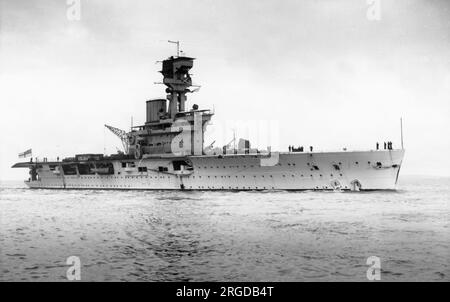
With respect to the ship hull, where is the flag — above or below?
above

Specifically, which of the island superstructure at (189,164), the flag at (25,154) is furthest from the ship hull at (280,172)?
the flag at (25,154)

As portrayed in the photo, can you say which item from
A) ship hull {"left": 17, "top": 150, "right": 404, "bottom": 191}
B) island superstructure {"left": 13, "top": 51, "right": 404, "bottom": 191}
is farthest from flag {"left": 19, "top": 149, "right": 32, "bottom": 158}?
ship hull {"left": 17, "top": 150, "right": 404, "bottom": 191}

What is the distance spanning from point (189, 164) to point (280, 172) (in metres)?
9.47

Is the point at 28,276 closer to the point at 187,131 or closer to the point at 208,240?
the point at 208,240

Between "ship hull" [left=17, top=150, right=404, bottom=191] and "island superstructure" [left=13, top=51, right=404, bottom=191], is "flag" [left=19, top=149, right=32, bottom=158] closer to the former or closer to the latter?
"island superstructure" [left=13, top=51, right=404, bottom=191]

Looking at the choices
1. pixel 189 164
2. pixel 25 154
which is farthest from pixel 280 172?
pixel 25 154

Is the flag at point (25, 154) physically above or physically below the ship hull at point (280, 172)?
above

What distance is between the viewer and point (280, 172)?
34.2 metres

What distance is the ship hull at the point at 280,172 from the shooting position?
1241 inches

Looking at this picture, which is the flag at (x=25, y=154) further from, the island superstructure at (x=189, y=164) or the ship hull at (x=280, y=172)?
the ship hull at (x=280, y=172)

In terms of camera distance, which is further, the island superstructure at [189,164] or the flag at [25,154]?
the flag at [25,154]

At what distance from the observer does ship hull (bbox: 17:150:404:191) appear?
31.5 meters

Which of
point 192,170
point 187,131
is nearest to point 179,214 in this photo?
point 192,170

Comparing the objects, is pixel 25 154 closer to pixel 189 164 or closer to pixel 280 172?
pixel 189 164
